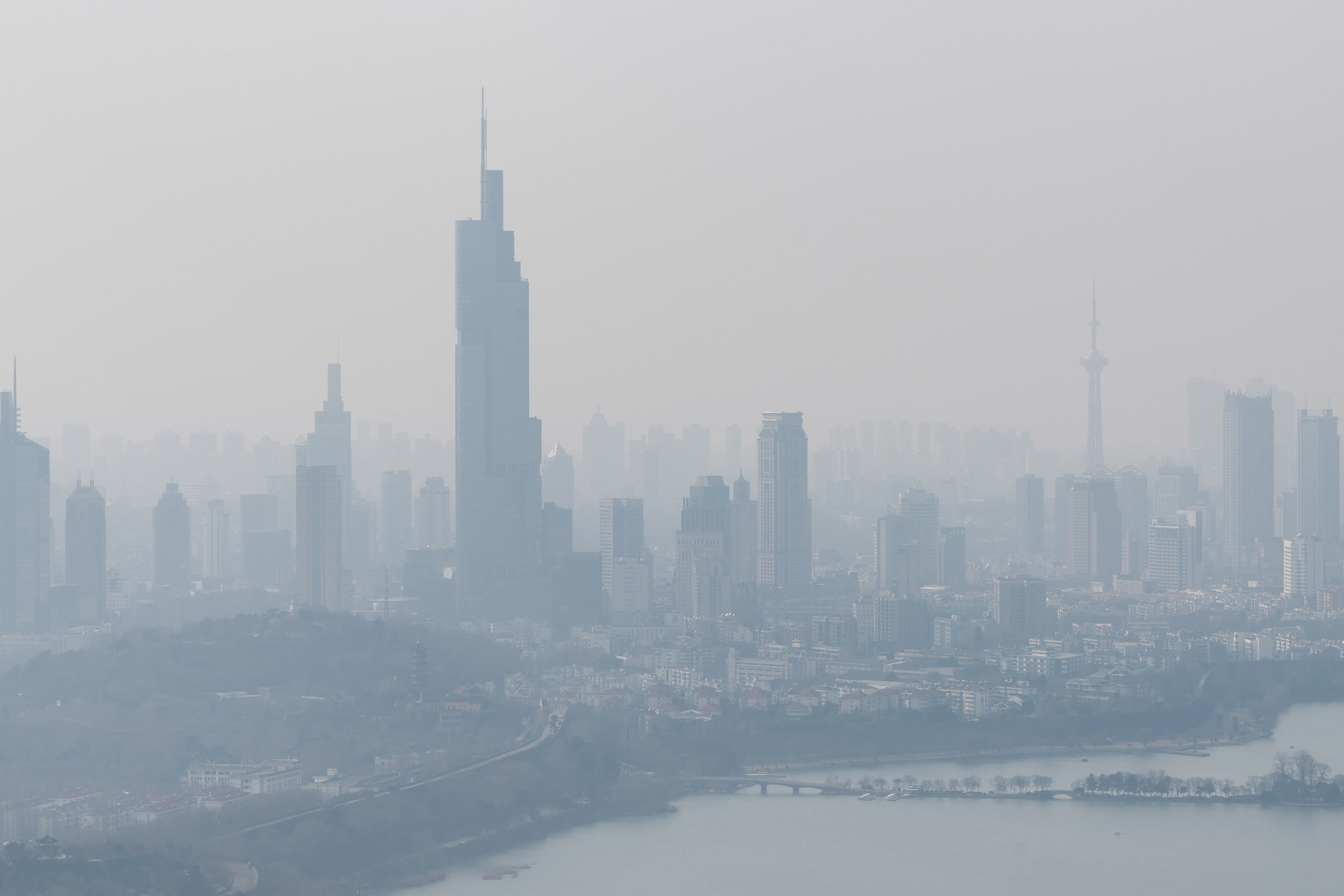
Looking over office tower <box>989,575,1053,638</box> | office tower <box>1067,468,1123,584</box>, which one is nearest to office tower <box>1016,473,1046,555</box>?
office tower <box>1067,468,1123,584</box>

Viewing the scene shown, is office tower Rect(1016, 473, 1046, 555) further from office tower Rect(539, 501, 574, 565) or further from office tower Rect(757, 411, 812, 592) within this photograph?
office tower Rect(539, 501, 574, 565)

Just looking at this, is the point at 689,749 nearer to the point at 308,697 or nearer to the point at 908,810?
the point at 908,810

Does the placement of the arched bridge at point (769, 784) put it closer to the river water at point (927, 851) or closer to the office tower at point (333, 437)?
the river water at point (927, 851)

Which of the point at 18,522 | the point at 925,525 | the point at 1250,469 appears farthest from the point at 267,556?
the point at 1250,469

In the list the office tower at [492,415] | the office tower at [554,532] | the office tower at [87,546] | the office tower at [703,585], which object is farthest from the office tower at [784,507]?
the office tower at [87,546]

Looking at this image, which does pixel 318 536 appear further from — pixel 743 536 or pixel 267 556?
pixel 743 536

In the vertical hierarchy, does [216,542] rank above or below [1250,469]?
below
